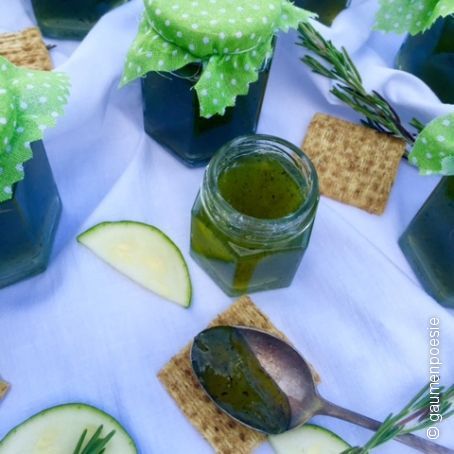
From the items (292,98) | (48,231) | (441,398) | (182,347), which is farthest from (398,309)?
(48,231)

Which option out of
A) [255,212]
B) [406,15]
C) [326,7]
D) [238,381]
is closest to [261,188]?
[255,212]

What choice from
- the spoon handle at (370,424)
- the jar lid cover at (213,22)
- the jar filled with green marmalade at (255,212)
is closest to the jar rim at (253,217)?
the jar filled with green marmalade at (255,212)

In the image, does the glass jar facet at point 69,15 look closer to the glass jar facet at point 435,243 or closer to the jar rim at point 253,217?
the jar rim at point 253,217

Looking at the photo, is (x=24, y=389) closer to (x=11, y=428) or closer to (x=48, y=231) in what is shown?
(x=11, y=428)

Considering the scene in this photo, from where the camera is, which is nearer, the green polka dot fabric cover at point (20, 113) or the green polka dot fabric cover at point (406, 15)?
the green polka dot fabric cover at point (20, 113)

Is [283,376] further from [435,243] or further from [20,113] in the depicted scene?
[20,113]

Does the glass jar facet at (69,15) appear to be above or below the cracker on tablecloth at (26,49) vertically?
above
